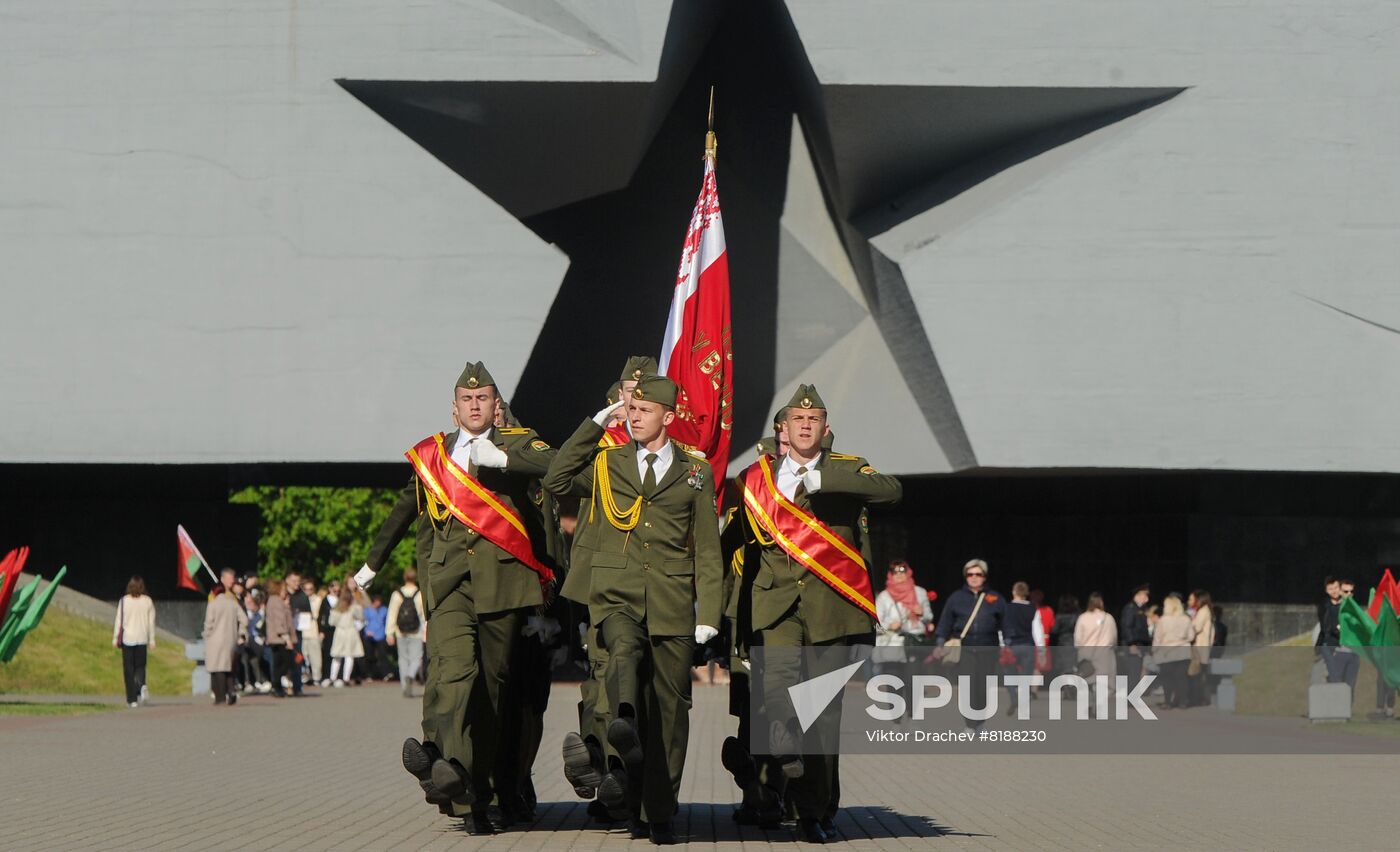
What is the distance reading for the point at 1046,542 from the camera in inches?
1165

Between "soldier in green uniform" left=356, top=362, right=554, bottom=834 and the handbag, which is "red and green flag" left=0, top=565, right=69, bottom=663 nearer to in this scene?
the handbag

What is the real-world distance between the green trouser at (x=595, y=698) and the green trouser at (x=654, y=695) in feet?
0.52

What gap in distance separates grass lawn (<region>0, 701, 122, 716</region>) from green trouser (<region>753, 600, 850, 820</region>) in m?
11.5

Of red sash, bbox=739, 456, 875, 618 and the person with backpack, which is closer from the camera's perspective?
red sash, bbox=739, 456, 875, 618

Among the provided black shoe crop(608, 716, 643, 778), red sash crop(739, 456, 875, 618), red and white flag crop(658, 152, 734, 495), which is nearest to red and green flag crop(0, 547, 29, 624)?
red and white flag crop(658, 152, 734, 495)

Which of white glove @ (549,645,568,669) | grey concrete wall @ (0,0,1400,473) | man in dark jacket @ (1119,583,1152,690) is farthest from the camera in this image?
grey concrete wall @ (0,0,1400,473)

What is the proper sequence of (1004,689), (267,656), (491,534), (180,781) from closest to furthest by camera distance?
(491,534) → (180,781) → (1004,689) → (267,656)

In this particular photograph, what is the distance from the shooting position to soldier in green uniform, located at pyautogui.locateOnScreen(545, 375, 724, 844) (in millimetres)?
8406

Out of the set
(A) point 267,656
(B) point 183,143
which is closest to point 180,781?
(A) point 267,656

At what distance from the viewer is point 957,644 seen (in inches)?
614

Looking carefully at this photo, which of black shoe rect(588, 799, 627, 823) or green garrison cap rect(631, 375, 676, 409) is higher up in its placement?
green garrison cap rect(631, 375, 676, 409)

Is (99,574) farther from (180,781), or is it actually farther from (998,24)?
(180,781)

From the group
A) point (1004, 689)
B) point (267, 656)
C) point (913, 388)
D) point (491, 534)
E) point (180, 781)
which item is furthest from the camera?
point (913, 388)

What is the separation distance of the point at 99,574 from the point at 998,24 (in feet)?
47.6
